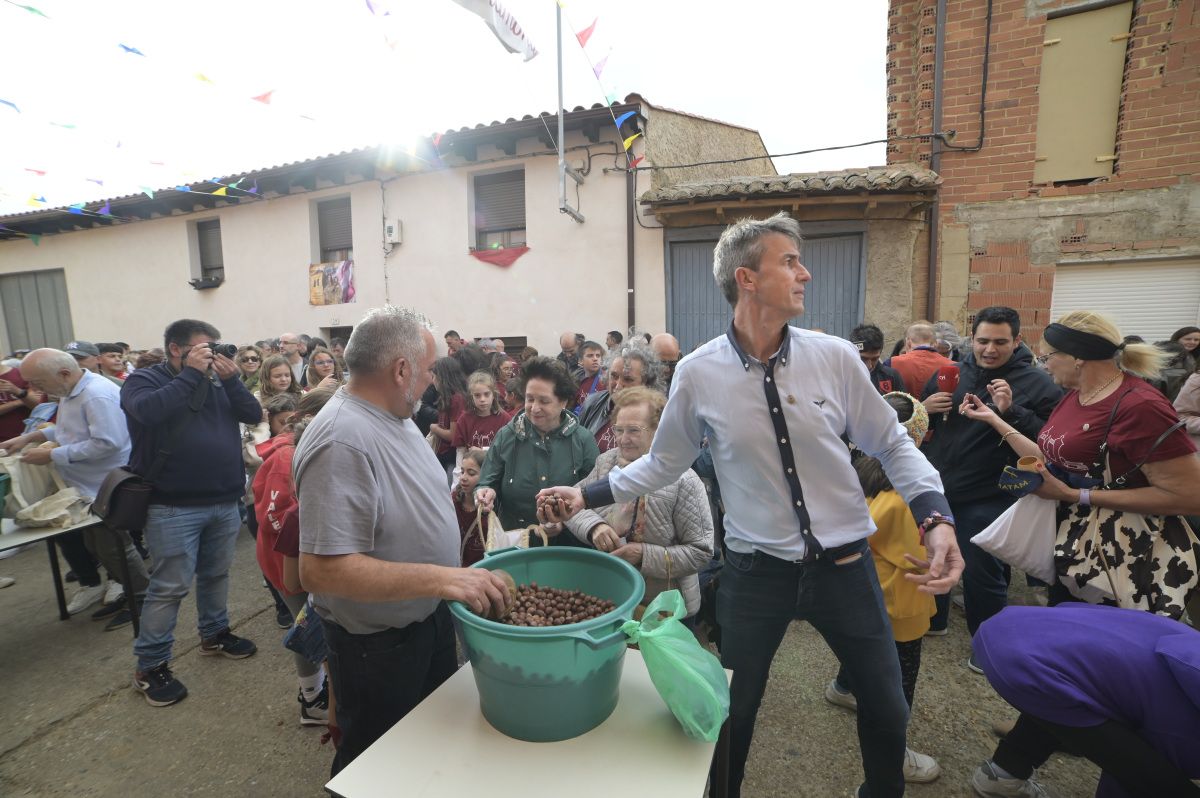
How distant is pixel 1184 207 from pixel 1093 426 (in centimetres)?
598

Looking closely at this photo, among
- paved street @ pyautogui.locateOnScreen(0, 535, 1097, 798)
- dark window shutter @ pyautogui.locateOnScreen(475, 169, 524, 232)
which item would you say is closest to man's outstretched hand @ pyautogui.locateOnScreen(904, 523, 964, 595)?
paved street @ pyautogui.locateOnScreen(0, 535, 1097, 798)

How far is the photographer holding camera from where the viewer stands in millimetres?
3131

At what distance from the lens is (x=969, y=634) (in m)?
3.54

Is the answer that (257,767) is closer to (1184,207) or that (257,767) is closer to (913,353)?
(913,353)

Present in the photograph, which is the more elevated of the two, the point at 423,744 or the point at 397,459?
the point at 397,459

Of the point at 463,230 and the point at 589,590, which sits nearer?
the point at 589,590

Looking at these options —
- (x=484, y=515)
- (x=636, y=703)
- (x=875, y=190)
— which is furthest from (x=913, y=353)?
(x=636, y=703)

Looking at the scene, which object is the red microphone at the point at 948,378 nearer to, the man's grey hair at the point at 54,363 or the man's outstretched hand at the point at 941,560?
the man's outstretched hand at the point at 941,560

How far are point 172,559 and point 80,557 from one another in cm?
219

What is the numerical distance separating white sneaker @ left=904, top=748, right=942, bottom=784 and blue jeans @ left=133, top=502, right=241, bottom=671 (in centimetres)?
392

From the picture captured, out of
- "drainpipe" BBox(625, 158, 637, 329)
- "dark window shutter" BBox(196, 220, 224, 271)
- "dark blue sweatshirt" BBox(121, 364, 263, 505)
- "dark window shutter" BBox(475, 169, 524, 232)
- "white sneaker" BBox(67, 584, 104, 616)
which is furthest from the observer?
"dark window shutter" BBox(196, 220, 224, 271)

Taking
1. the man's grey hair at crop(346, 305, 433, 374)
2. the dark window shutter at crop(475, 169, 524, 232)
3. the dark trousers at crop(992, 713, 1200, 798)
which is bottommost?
the dark trousers at crop(992, 713, 1200, 798)

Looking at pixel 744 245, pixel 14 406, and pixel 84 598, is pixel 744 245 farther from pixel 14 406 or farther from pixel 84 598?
pixel 14 406

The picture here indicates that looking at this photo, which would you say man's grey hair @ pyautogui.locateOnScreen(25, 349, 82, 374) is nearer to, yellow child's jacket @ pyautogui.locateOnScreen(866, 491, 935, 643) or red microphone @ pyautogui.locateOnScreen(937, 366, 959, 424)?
yellow child's jacket @ pyautogui.locateOnScreen(866, 491, 935, 643)
